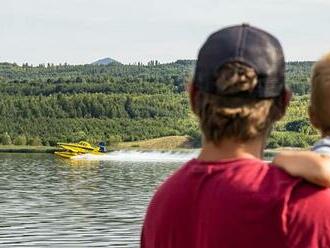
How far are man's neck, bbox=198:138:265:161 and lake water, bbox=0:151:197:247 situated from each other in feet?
73.2

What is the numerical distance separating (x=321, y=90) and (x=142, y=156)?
10523 cm

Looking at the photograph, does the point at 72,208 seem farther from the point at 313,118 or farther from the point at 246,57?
the point at 246,57

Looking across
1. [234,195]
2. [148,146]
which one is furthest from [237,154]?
[148,146]

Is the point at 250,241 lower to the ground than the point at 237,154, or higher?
lower

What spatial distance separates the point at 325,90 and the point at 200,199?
445 mm

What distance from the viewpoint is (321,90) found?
8.35ft

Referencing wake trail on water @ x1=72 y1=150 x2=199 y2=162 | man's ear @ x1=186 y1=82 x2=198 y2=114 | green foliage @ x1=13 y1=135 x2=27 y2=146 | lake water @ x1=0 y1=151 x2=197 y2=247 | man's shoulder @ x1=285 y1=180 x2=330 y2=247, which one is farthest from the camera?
green foliage @ x1=13 y1=135 x2=27 y2=146

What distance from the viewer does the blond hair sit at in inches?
92.5

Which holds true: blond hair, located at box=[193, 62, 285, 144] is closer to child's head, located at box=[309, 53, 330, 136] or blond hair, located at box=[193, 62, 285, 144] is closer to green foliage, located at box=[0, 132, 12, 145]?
child's head, located at box=[309, 53, 330, 136]

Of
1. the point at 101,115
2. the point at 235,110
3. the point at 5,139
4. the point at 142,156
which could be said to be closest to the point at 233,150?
the point at 235,110

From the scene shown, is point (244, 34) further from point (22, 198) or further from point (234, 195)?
point (22, 198)

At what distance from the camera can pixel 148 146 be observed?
121m

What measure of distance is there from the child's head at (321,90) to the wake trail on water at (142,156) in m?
89.8

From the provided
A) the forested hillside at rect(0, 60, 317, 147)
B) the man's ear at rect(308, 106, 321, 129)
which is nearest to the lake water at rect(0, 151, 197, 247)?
the man's ear at rect(308, 106, 321, 129)
